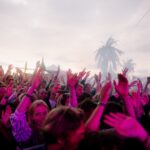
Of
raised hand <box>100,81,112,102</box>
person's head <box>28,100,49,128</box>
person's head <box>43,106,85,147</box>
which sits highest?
raised hand <box>100,81,112,102</box>

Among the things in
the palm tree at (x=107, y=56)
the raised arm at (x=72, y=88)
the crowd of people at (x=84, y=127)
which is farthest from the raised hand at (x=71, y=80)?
the palm tree at (x=107, y=56)

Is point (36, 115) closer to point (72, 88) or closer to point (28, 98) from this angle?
point (28, 98)

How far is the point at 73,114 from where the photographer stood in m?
2.08

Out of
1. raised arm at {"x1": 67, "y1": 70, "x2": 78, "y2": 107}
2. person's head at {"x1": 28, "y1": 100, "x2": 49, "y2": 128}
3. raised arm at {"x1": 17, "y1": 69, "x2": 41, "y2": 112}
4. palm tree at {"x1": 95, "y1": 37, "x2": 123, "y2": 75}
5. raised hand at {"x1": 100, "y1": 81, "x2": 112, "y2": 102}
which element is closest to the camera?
raised hand at {"x1": 100, "y1": 81, "x2": 112, "y2": 102}

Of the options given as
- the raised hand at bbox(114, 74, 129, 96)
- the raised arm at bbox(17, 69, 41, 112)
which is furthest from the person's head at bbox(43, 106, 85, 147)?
the raised arm at bbox(17, 69, 41, 112)

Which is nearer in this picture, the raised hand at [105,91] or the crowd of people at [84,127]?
the crowd of people at [84,127]

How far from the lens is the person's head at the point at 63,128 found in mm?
2002

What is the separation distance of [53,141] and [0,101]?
331cm

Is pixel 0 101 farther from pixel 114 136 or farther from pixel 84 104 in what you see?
pixel 114 136

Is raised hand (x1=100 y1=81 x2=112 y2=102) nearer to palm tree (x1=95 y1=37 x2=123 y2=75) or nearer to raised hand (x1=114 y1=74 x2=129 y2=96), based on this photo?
raised hand (x1=114 y1=74 x2=129 y2=96)

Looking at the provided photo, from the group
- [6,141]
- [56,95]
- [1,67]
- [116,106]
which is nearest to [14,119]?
[6,141]

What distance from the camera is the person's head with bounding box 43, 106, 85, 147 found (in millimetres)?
2002

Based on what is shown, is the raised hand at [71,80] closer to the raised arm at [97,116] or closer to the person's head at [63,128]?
the raised arm at [97,116]

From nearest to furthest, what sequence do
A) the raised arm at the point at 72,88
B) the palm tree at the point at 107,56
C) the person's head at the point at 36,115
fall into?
the person's head at the point at 36,115, the raised arm at the point at 72,88, the palm tree at the point at 107,56
